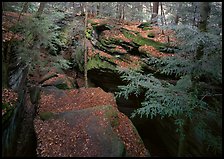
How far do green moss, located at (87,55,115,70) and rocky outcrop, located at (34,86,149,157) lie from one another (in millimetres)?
3444

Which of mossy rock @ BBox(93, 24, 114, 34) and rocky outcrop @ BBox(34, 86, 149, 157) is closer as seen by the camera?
rocky outcrop @ BBox(34, 86, 149, 157)

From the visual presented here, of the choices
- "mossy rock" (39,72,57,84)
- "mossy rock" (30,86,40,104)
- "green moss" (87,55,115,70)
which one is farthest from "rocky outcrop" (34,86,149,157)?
"green moss" (87,55,115,70)

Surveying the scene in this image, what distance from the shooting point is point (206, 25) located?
788cm

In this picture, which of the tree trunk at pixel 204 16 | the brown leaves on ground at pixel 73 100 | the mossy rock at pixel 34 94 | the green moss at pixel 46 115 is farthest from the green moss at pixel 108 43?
the tree trunk at pixel 204 16

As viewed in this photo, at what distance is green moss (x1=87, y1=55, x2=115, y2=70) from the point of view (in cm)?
1457

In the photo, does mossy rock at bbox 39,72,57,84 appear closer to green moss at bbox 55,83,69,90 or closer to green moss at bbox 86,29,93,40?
green moss at bbox 55,83,69,90

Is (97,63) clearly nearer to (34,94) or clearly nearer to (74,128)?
(34,94)

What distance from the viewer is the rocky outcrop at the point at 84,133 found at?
8477mm

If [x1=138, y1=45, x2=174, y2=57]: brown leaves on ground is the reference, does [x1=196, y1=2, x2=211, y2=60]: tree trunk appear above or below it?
above

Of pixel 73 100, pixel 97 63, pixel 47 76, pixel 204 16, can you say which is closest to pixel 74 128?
pixel 73 100

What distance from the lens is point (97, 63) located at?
48.6 ft

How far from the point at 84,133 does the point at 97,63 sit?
6619 millimetres

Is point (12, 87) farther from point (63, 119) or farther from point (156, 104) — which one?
point (156, 104)

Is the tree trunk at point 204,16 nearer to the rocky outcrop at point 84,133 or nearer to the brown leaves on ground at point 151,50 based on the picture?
the rocky outcrop at point 84,133
